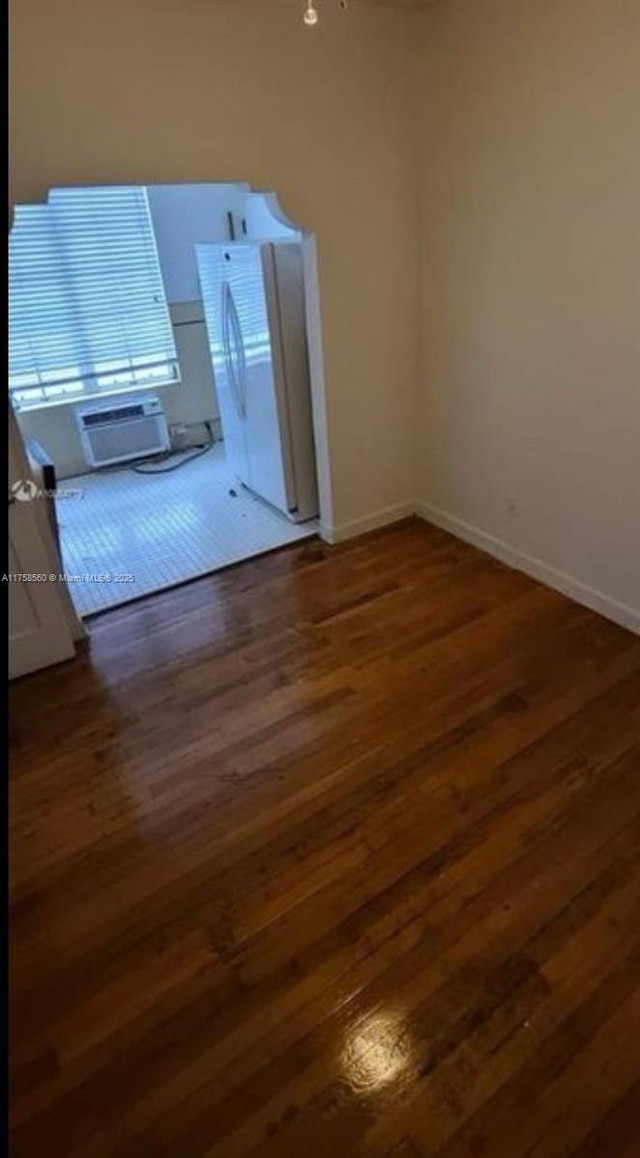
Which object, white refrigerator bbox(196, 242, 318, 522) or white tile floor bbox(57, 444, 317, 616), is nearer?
white refrigerator bbox(196, 242, 318, 522)

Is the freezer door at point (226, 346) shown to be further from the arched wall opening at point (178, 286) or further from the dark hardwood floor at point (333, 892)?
the dark hardwood floor at point (333, 892)

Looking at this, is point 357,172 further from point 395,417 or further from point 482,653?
point 482,653

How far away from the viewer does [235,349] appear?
3.45 metres

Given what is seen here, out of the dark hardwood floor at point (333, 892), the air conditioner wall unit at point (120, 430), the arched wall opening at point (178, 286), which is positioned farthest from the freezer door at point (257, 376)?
the air conditioner wall unit at point (120, 430)

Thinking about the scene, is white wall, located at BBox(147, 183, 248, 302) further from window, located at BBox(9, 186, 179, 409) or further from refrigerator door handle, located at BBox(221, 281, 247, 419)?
refrigerator door handle, located at BBox(221, 281, 247, 419)

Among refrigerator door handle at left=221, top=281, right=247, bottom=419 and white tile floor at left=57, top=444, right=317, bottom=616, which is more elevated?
refrigerator door handle at left=221, top=281, right=247, bottom=419

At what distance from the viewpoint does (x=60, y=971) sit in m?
1.52

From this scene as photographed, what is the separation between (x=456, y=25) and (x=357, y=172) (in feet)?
1.96

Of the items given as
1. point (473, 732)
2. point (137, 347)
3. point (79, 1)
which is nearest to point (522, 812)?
point (473, 732)

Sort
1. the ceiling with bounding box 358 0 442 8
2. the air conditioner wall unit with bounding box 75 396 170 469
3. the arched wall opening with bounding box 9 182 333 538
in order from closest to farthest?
the ceiling with bounding box 358 0 442 8 → the arched wall opening with bounding box 9 182 333 538 → the air conditioner wall unit with bounding box 75 396 170 469

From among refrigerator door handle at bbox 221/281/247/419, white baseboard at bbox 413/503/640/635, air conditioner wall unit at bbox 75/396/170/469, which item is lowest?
white baseboard at bbox 413/503/640/635

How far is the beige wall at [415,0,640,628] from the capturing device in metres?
2.04

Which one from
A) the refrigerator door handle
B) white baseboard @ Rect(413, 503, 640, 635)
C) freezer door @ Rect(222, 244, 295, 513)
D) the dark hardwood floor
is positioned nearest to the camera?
the dark hardwood floor

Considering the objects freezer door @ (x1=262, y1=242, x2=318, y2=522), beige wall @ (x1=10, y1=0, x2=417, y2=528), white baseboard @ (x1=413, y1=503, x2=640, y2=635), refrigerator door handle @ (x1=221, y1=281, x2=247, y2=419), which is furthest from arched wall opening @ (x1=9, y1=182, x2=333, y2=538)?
white baseboard @ (x1=413, y1=503, x2=640, y2=635)
